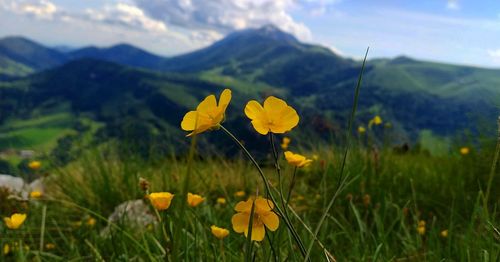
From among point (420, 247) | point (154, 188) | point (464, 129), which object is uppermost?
point (464, 129)

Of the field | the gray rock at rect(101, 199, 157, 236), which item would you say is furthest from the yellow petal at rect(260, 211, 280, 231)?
the gray rock at rect(101, 199, 157, 236)

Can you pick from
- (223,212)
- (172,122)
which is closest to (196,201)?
(223,212)

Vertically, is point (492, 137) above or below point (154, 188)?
above

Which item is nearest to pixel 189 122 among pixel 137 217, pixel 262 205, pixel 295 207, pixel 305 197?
pixel 262 205

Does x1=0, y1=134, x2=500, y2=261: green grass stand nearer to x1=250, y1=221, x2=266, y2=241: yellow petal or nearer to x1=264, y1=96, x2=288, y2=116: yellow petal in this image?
x1=250, y1=221, x2=266, y2=241: yellow petal

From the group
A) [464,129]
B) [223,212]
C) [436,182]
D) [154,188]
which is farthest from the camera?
[464,129]

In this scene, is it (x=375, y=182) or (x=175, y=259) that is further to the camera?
(x=375, y=182)

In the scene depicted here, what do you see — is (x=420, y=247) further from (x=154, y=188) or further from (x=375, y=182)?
(x=154, y=188)
